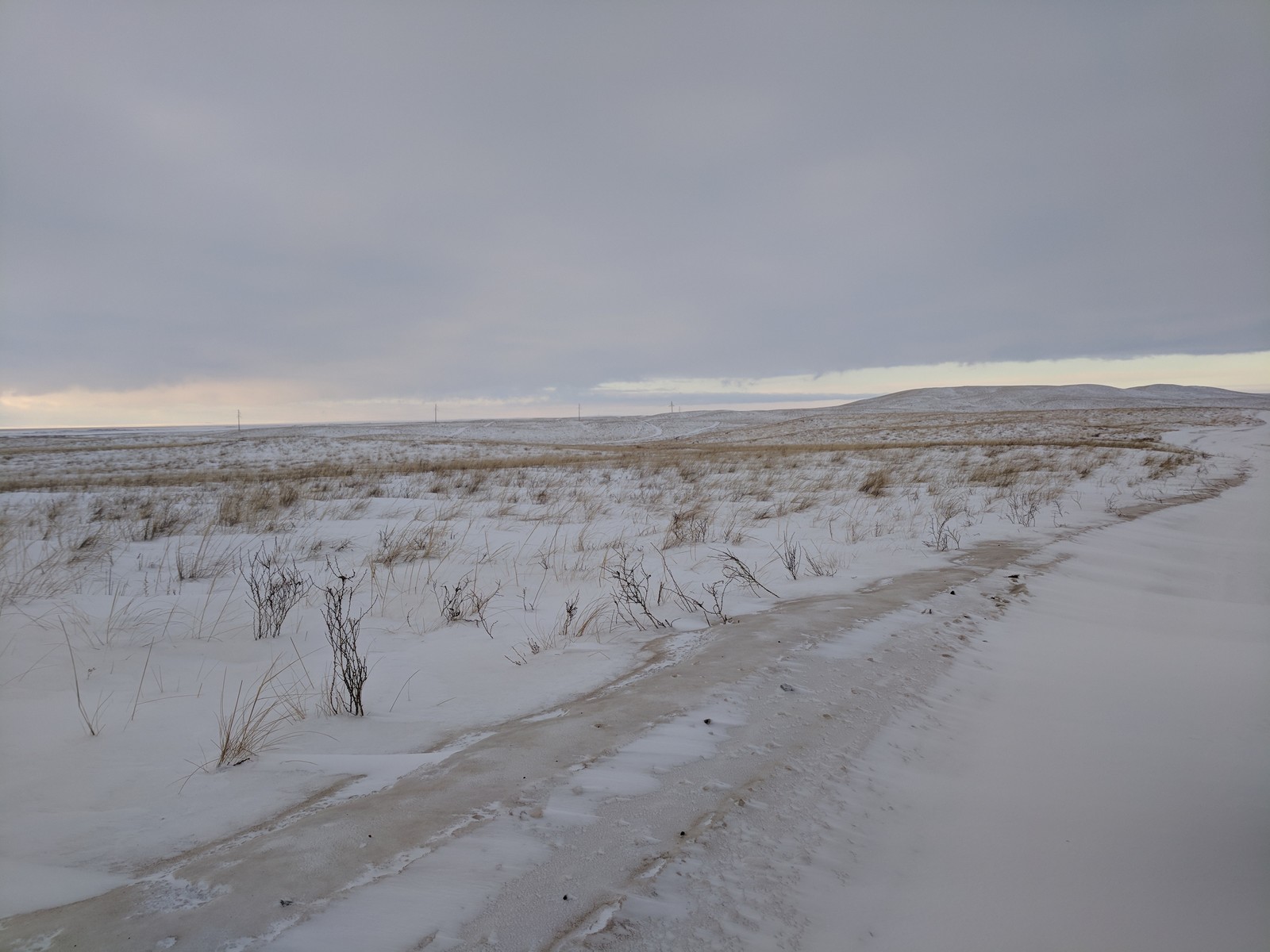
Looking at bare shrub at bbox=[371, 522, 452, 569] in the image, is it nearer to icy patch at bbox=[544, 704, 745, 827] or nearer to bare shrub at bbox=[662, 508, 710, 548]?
bare shrub at bbox=[662, 508, 710, 548]

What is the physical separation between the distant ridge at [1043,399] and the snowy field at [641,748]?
261 ft

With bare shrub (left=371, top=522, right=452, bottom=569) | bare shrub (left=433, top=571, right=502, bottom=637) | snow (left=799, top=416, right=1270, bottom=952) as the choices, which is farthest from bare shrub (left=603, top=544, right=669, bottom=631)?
bare shrub (left=371, top=522, right=452, bottom=569)

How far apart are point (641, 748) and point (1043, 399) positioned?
97626 mm

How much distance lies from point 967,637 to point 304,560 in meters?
5.75

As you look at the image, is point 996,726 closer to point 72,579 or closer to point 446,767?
point 446,767

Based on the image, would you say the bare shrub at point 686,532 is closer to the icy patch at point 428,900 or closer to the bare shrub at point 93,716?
the bare shrub at point 93,716

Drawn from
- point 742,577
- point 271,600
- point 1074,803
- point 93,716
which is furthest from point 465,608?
point 1074,803

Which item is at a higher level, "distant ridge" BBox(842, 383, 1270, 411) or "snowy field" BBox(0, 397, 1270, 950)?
"distant ridge" BBox(842, 383, 1270, 411)

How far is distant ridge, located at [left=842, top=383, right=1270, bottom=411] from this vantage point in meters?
76.4

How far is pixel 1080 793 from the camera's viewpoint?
1.87m

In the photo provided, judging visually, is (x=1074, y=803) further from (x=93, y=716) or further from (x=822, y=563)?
(x=93, y=716)

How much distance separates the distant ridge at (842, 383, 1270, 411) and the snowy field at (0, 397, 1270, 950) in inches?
3137

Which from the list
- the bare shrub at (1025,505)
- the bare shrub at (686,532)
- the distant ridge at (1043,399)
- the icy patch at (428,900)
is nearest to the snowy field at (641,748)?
the icy patch at (428,900)

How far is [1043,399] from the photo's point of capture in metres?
80.9
